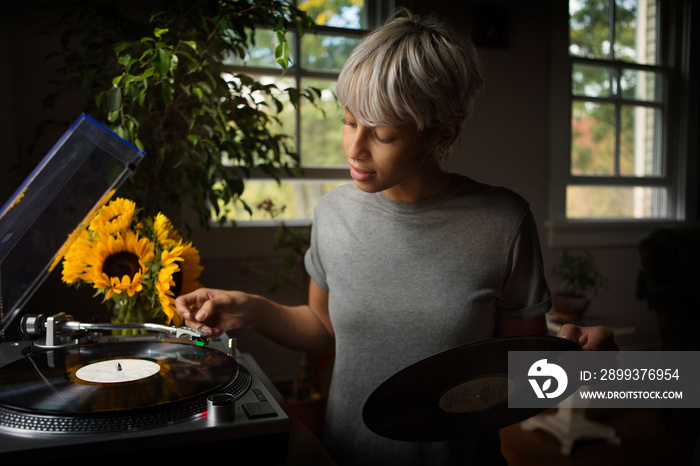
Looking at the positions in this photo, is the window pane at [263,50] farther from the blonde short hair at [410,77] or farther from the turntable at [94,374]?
the turntable at [94,374]

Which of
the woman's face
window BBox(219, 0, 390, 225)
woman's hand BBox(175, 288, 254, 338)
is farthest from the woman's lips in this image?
window BBox(219, 0, 390, 225)

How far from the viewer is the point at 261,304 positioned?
941mm

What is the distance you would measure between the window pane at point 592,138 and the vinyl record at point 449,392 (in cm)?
287

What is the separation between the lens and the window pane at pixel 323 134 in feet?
8.52

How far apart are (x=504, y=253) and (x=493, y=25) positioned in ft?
→ 7.31

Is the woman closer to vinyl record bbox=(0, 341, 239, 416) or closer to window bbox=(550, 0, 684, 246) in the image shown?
vinyl record bbox=(0, 341, 239, 416)

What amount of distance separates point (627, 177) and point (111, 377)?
11.1 feet

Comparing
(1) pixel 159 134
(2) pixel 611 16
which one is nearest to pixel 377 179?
(1) pixel 159 134

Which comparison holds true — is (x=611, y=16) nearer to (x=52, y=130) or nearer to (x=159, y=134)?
(x=159, y=134)

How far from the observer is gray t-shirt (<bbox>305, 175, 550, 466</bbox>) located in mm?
905

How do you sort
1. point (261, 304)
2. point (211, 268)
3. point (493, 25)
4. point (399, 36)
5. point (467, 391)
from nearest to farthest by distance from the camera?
1. point (467, 391)
2. point (399, 36)
3. point (261, 304)
4. point (211, 268)
5. point (493, 25)

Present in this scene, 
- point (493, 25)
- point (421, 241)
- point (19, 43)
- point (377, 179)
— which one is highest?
point (493, 25)

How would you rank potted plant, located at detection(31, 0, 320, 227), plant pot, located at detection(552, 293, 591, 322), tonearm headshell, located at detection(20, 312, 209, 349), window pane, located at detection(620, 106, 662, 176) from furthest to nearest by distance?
window pane, located at detection(620, 106, 662, 176), plant pot, located at detection(552, 293, 591, 322), potted plant, located at detection(31, 0, 320, 227), tonearm headshell, located at detection(20, 312, 209, 349)

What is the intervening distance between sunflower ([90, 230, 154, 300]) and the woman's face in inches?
13.7
